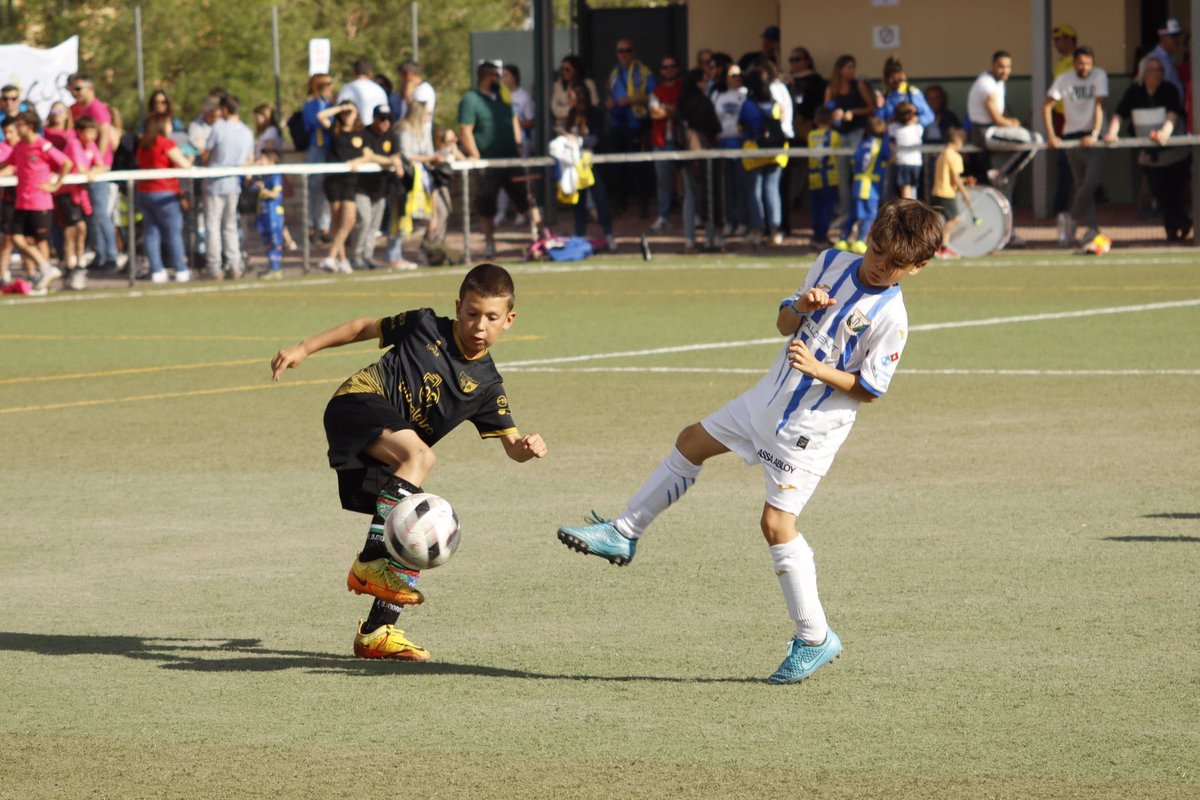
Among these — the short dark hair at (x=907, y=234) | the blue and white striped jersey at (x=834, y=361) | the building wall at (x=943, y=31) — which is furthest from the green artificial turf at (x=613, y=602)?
the building wall at (x=943, y=31)

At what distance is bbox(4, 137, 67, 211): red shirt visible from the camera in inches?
874

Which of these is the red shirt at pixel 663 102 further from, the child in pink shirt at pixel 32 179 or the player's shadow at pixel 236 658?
the player's shadow at pixel 236 658

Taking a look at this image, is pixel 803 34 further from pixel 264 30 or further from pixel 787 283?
pixel 264 30

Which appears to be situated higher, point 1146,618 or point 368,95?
point 368,95

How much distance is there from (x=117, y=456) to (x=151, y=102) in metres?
12.9

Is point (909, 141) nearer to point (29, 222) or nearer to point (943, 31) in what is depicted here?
point (943, 31)

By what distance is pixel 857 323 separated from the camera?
21.7ft

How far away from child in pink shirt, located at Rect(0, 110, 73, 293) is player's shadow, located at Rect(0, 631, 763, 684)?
15.6m

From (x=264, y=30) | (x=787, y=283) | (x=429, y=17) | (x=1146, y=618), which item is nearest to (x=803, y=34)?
(x=787, y=283)

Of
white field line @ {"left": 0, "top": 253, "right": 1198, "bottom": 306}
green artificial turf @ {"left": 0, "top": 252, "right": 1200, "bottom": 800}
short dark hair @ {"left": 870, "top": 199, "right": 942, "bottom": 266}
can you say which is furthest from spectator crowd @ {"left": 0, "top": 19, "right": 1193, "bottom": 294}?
short dark hair @ {"left": 870, "top": 199, "right": 942, "bottom": 266}

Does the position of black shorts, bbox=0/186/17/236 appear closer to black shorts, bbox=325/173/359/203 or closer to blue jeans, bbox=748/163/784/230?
black shorts, bbox=325/173/359/203

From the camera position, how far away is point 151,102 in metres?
23.8

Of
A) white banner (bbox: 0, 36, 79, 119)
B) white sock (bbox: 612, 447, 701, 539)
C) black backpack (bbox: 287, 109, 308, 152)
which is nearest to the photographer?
white sock (bbox: 612, 447, 701, 539)

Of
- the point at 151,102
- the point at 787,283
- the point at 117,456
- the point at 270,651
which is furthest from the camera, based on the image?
the point at 151,102
